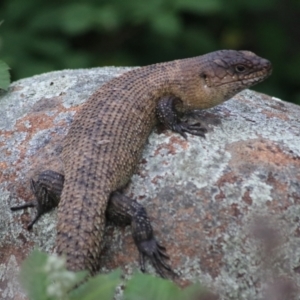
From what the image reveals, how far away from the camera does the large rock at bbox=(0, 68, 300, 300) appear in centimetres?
351

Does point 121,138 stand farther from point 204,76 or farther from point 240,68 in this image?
point 240,68

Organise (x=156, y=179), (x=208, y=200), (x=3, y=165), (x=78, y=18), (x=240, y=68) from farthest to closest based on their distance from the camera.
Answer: (x=78, y=18), (x=240, y=68), (x=3, y=165), (x=156, y=179), (x=208, y=200)

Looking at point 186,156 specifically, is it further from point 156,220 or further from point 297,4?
point 297,4

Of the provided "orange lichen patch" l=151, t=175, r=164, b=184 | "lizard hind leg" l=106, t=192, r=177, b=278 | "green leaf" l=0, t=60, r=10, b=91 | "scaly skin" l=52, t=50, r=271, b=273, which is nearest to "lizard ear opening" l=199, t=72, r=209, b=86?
"scaly skin" l=52, t=50, r=271, b=273

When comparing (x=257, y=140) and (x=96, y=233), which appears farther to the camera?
(x=257, y=140)

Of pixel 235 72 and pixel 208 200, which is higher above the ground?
pixel 235 72

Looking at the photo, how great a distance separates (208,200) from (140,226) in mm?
405

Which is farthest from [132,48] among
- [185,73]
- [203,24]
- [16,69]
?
[185,73]

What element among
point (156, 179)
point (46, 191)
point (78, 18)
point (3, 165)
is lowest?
point (78, 18)

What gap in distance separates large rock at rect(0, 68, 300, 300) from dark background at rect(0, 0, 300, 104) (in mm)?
1644

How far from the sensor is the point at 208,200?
370 centimetres

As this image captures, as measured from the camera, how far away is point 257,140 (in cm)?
413

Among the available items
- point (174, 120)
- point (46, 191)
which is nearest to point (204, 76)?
point (174, 120)

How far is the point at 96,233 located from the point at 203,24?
5.05m
